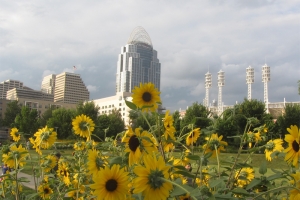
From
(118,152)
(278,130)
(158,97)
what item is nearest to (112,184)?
(158,97)

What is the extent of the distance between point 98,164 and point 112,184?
0.27 meters

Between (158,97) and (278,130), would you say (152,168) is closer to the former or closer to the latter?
(158,97)

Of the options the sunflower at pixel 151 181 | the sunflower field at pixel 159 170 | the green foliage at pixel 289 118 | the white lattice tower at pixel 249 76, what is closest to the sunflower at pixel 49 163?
the sunflower field at pixel 159 170

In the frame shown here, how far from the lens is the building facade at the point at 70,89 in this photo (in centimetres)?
13200

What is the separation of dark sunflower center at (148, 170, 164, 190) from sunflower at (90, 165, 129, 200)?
12cm

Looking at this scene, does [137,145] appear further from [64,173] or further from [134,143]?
[64,173]

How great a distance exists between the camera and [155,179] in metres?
0.78

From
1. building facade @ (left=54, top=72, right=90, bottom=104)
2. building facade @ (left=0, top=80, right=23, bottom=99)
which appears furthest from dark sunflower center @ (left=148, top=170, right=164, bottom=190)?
building facade @ (left=0, top=80, right=23, bottom=99)

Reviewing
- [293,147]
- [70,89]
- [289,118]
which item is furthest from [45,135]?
[70,89]

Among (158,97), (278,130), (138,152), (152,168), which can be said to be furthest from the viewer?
(278,130)

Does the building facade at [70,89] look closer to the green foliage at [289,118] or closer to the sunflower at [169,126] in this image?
the green foliage at [289,118]

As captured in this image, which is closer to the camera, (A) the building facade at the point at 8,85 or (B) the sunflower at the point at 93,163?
(B) the sunflower at the point at 93,163

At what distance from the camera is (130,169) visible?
1.09 m

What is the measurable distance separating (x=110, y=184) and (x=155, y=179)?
0.15m
